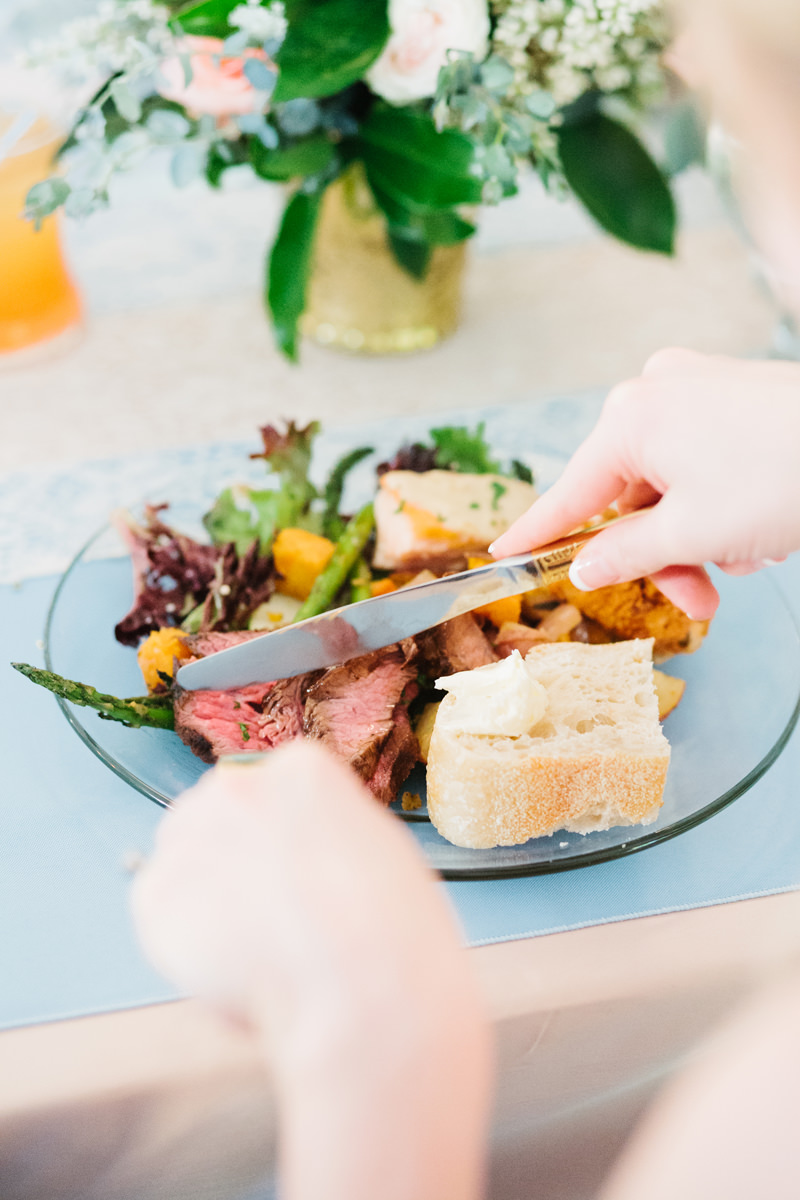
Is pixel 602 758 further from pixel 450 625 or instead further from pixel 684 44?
pixel 684 44

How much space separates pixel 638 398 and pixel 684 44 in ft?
1.24

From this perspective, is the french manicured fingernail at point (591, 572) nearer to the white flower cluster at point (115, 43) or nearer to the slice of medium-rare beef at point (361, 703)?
the slice of medium-rare beef at point (361, 703)

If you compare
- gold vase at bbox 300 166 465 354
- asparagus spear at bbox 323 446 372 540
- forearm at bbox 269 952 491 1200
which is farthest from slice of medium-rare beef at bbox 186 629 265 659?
gold vase at bbox 300 166 465 354

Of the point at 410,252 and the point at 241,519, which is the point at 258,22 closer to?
the point at 410,252

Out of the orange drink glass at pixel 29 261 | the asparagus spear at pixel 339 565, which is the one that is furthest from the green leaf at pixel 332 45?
the asparagus spear at pixel 339 565

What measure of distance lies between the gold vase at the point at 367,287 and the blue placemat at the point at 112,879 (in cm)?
91

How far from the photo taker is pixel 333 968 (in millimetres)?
396

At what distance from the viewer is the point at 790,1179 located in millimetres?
359

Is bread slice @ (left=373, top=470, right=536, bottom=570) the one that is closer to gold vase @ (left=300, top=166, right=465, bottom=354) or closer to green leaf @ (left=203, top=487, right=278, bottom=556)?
green leaf @ (left=203, top=487, right=278, bottom=556)

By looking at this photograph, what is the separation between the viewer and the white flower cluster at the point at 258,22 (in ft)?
3.78

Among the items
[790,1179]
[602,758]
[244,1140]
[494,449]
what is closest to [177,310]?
[494,449]

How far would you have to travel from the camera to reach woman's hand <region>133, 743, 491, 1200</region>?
381 millimetres

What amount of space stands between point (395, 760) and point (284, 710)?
118 millimetres

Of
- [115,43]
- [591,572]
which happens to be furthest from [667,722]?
[115,43]
